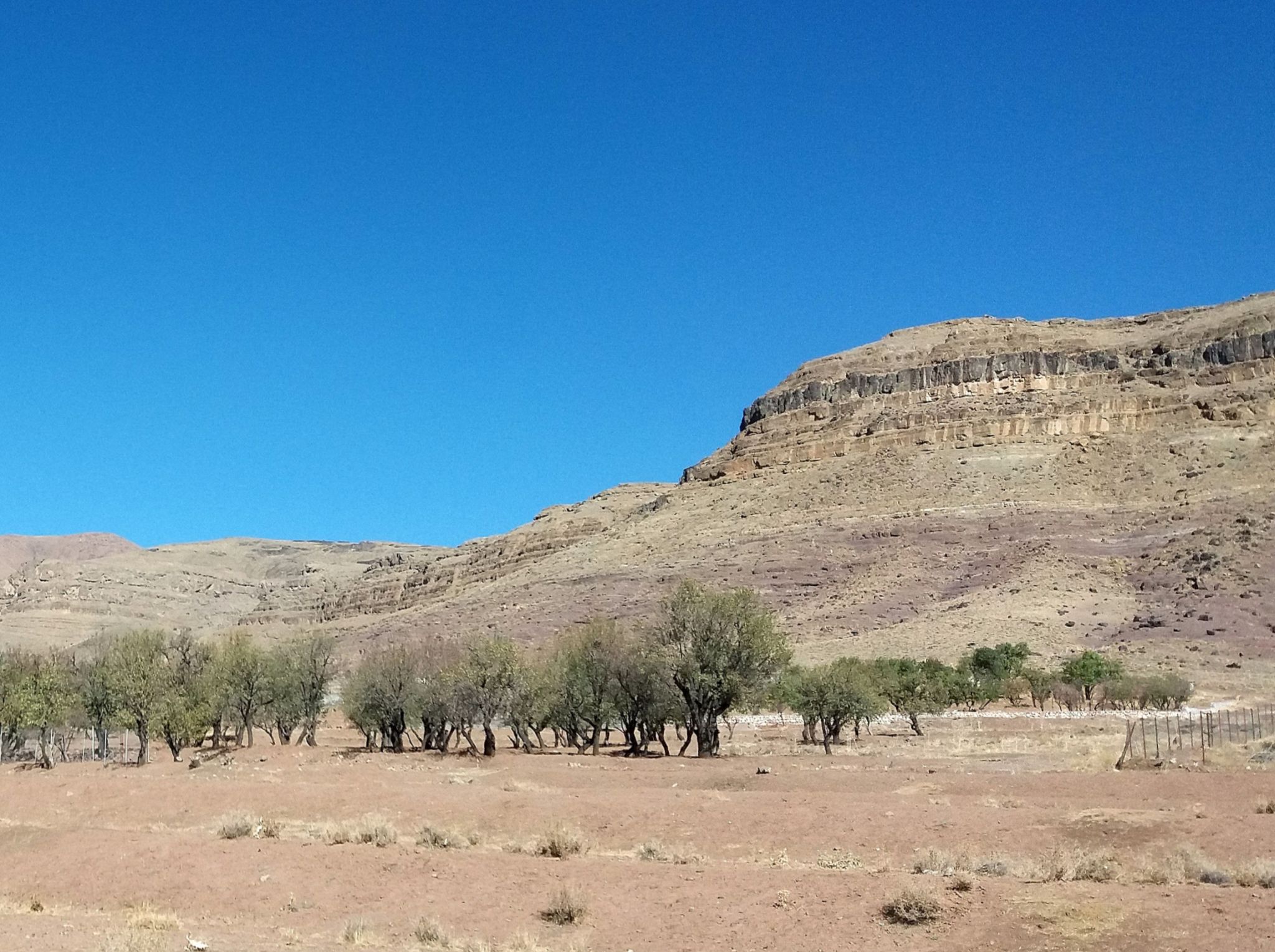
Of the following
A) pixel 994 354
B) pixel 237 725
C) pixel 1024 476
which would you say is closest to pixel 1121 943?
pixel 237 725

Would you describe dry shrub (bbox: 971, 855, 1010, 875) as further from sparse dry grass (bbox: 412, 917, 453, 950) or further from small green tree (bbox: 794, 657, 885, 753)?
small green tree (bbox: 794, 657, 885, 753)

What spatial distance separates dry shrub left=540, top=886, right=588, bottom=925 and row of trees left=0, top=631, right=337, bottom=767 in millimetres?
30415

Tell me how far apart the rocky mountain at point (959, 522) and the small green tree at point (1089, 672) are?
6560 mm

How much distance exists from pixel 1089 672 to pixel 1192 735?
Answer: 30.6 metres

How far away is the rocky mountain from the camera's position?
85312mm

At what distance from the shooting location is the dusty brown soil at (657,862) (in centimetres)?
1390

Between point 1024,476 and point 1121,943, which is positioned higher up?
point 1024,476

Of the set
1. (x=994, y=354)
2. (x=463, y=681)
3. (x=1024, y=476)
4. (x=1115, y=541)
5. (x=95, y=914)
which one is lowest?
(x=95, y=914)

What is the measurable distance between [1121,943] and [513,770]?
23.4 meters

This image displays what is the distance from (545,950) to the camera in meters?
14.0

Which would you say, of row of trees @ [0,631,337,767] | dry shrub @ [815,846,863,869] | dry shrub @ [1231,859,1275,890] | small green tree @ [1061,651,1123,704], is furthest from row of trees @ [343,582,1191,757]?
dry shrub @ [1231,859,1275,890]

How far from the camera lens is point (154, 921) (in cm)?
1620

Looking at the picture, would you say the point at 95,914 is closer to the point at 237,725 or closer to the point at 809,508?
the point at 237,725

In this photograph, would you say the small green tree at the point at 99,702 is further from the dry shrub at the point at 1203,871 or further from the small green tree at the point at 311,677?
the dry shrub at the point at 1203,871
